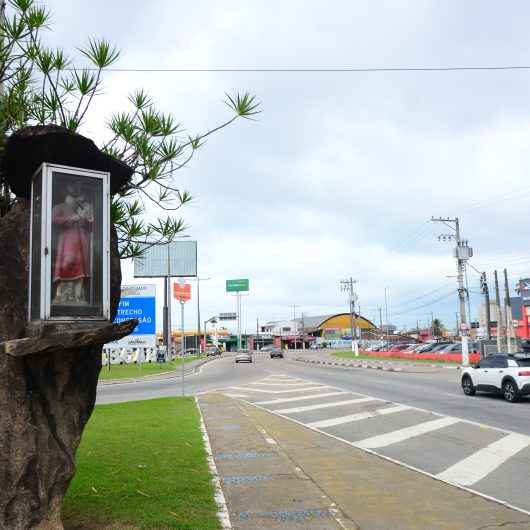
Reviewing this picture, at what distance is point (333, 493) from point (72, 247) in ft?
15.4

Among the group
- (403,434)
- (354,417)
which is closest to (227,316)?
(354,417)

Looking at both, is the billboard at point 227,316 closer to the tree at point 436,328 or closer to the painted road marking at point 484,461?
the tree at point 436,328

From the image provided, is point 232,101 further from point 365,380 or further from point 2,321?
point 365,380

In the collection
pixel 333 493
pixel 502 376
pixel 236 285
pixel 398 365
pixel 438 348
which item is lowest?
pixel 398 365

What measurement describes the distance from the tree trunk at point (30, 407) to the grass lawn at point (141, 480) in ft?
3.91

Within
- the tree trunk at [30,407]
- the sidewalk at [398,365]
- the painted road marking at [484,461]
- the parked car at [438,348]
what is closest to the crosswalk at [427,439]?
the painted road marking at [484,461]

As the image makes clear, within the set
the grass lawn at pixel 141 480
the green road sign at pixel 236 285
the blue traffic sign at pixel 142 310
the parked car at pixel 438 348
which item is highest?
the green road sign at pixel 236 285

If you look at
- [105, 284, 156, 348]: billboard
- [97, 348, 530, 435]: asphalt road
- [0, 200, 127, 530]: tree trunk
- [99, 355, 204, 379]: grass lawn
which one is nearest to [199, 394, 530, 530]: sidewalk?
[0, 200, 127, 530]: tree trunk

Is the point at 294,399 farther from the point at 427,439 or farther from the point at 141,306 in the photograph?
the point at 141,306

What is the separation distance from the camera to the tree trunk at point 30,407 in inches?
171

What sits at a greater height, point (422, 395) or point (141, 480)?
point (141, 480)

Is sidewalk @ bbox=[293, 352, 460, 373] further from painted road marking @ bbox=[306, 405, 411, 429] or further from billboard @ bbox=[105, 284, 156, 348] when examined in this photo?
painted road marking @ bbox=[306, 405, 411, 429]

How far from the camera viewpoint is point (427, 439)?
39.0 ft

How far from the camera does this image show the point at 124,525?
219 inches
